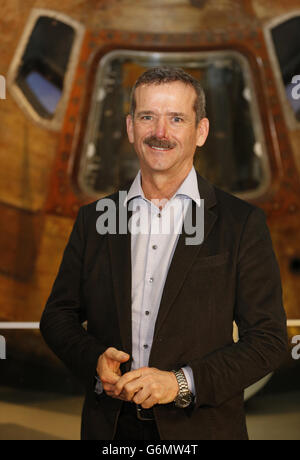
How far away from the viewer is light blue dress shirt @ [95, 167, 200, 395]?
1.17 meters

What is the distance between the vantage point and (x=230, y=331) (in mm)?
1159

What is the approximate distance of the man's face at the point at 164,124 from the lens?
1.19 m

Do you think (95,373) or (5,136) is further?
(5,136)

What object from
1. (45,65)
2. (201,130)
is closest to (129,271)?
(201,130)

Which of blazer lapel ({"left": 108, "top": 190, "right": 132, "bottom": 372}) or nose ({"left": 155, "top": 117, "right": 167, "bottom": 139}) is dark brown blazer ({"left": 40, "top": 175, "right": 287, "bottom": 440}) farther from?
nose ({"left": 155, "top": 117, "right": 167, "bottom": 139})

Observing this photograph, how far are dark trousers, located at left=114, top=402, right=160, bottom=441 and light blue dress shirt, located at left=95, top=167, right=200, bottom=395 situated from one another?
0.25 ft

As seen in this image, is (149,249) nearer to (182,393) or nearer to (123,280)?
(123,280)

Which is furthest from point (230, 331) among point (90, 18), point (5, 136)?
point (90, 18)

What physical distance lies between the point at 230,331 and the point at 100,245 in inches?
13.5
